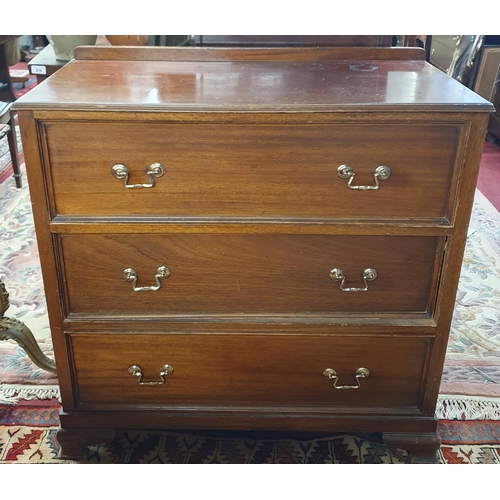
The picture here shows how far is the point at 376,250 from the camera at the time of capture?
1.08 meters

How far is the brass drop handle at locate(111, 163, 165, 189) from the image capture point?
3.26 ft

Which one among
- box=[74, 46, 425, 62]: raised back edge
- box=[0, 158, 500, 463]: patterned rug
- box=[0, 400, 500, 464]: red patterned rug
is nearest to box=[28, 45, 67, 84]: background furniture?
box=[0, 158, 500, 463]: patterned rug

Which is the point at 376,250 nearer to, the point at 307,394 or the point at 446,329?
the point at 446,329

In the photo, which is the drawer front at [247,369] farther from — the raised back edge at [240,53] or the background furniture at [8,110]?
the background furniture at [8,110]

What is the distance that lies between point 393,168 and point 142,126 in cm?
45

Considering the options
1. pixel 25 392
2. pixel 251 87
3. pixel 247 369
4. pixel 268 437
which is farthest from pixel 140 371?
pixel 251 87

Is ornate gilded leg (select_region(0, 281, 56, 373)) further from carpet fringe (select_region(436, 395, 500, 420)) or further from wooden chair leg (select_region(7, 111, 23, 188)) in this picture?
wooden chair leg (select_region(7, 111, 23, 188))

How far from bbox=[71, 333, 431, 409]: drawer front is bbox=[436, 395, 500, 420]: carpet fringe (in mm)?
A: 290

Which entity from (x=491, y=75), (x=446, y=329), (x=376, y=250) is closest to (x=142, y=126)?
(x=376, y=250)

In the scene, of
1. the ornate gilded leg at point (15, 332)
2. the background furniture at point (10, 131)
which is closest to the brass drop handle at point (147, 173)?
the ornate gilded leg at point (15, 332)

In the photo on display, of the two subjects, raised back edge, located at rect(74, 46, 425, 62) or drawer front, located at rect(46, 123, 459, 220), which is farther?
raised back edge, located at rect(74, 46, 425, 62)

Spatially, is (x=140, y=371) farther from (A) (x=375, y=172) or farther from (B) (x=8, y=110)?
(B) (x=8, y=110)

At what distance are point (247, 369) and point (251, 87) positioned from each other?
0.58 m

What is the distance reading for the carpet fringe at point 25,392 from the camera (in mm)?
1489
